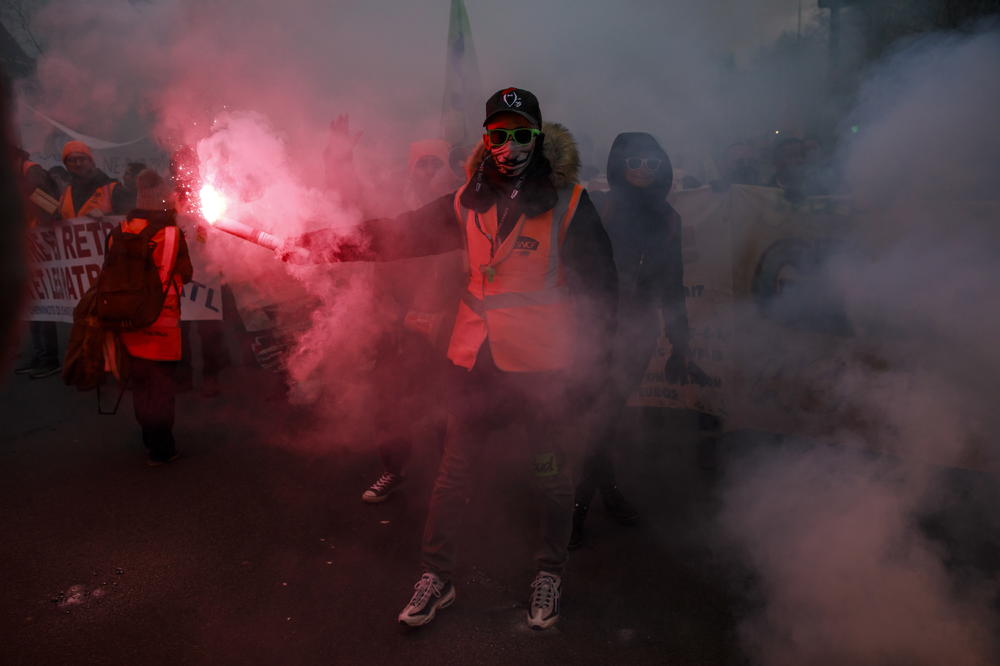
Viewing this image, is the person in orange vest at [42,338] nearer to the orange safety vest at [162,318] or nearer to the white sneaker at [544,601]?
the orange safety vest at [162,318]

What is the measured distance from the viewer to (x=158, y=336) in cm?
434

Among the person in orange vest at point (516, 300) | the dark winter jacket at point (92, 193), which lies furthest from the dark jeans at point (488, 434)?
the dark winter jacket at point (92, 193)

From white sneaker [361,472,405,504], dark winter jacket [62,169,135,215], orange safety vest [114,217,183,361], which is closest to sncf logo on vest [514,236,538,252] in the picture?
white sneaker [361,472,405,504]

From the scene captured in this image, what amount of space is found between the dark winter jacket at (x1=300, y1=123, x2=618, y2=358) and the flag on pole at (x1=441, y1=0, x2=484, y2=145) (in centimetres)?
318

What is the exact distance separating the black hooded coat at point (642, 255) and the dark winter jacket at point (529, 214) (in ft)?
2.25

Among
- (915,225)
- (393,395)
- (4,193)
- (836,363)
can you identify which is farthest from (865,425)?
(4,193)

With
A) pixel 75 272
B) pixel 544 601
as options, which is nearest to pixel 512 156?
pixel 544 601

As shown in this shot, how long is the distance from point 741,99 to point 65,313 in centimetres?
744

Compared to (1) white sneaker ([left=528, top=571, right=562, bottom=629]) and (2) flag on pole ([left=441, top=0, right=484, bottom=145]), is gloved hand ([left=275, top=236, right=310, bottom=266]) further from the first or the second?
(2) flag on pole ([left=441, top=0, right=484, bottom=145])

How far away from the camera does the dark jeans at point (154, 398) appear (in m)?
4.34

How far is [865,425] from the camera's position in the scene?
3.63 meters

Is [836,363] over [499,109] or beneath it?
beneath

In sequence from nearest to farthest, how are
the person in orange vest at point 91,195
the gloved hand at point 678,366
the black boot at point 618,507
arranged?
the black boot at point 618,507 → the gloved hand at point 678,366 → the person in orange vest at point 91,195

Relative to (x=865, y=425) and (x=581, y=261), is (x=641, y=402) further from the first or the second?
(x=581, y=261)
